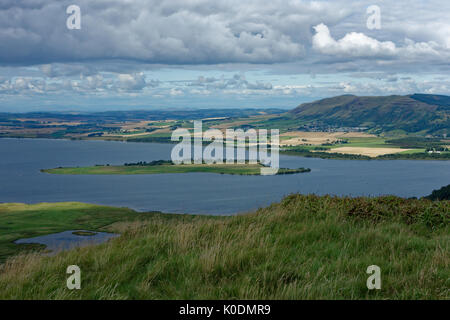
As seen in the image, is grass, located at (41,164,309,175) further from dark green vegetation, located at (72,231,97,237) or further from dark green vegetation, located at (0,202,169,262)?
Result: dark green vegetation, located at (72,231,97,237)

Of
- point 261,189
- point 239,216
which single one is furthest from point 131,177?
point 239,216

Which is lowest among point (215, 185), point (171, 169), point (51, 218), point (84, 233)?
point (215, 185)

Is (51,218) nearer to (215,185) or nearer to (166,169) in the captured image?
(215,185)

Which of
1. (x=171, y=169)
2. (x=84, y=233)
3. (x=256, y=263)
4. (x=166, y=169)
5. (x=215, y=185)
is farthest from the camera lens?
(x=171, y=169)

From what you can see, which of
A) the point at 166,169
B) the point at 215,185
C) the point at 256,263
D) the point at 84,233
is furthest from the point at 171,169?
the point at 256,263

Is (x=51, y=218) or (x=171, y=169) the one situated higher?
(x=171, y=169)

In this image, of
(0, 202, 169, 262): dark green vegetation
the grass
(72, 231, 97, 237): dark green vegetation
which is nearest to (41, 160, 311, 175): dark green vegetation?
the grass
